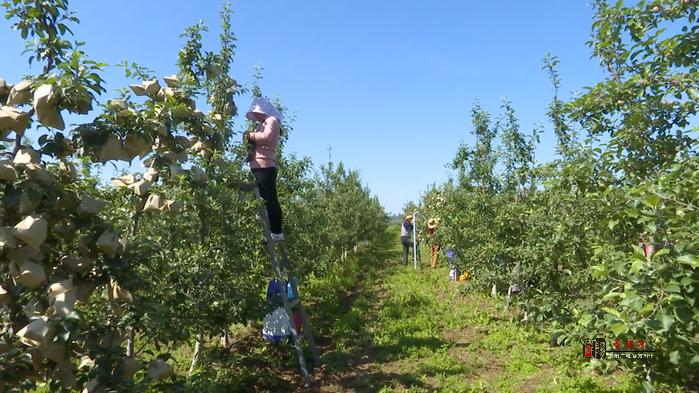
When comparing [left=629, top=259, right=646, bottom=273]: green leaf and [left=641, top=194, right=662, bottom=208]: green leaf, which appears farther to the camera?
[left=641, top=194, right=662, bottom=208]: green leaf

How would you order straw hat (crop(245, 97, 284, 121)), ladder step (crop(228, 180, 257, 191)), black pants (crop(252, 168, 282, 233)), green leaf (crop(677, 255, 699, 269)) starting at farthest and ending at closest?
straw hat (crop(245, 97, 284, 121)) → black pants (crop(252, 168, 282, 233)) → ladder step (crop(228, 180, 257, 191)) → green leaf (crop(677, 255, 699, 269))

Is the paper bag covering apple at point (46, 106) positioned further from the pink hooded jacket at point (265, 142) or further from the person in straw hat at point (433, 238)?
the person in straw hat at point (433, 238)

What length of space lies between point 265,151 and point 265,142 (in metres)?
0.13

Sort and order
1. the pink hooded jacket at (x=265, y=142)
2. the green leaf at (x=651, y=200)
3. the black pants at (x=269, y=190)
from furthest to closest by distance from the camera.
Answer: the black pants at (x=269, y=190)
the pink hooded jacket at (x=265, y=142)
the green leaf at (x=651, y=200)

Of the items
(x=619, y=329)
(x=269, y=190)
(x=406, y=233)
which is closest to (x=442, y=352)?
(x=269, y=190)

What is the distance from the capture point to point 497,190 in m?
9.38

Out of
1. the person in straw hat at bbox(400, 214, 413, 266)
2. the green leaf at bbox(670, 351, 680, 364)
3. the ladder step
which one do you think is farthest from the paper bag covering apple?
the person in straw hat at bbox(400, 214, 413, 266)

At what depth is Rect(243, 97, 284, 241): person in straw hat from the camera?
17.3 ft

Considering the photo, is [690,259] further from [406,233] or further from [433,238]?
[406,233]

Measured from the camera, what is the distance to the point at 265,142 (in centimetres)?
528

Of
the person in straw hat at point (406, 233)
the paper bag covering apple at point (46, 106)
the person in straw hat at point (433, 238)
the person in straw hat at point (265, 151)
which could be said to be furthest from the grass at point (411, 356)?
the person in straw hat at point (406, 233)

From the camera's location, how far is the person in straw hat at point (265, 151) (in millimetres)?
5270

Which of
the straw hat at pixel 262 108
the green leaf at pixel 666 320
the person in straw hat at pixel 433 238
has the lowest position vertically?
the green leaf at pixel 666 320

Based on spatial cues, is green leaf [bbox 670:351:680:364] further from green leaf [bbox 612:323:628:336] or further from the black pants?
the black pants
